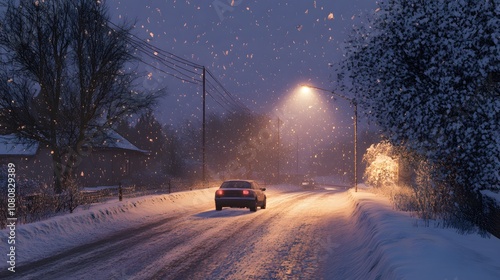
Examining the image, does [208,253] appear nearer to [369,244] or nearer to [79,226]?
[369,244]

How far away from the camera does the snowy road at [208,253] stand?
8.07m

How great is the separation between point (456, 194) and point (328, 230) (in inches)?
157

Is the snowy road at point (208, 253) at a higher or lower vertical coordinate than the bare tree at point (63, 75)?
lower

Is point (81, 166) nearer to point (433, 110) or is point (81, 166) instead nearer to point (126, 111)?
point (126, 111)

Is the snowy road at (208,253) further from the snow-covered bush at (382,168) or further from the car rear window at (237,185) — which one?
the snow-covered bush at (382,168)

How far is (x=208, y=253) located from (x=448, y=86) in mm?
7587

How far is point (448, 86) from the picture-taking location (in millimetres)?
11594

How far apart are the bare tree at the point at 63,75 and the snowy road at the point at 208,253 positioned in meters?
11.9

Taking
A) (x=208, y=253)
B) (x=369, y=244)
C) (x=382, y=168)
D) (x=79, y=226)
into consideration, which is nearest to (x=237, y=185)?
(x=79, y=226)

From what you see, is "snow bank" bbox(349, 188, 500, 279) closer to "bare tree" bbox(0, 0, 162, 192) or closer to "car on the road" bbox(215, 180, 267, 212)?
"car on the road" bbox(215, 180, 267, 212)

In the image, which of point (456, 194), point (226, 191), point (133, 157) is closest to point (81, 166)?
point (133, 157)

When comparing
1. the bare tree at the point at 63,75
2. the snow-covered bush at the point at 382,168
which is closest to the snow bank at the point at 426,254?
the bare tree at the point at 63,75

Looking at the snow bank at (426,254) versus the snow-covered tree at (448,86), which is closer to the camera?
the snow bank at (426,254)

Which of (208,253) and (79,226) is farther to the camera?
(79,226)
